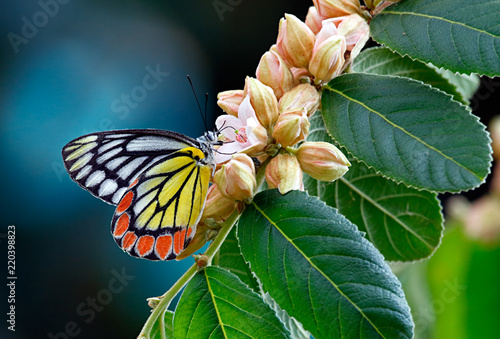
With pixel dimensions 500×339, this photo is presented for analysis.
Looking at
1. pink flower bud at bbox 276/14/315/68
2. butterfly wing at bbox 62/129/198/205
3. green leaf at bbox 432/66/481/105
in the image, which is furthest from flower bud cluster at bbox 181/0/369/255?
green leaf at bbox 432/66/481/105

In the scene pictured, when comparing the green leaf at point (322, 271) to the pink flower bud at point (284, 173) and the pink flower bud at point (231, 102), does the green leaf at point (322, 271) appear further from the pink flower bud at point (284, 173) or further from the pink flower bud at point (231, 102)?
the pink flower bud at point (231, 102)

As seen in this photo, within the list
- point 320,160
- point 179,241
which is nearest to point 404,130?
point 320,160

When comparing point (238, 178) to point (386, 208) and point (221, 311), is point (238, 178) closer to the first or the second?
point (221, 311)

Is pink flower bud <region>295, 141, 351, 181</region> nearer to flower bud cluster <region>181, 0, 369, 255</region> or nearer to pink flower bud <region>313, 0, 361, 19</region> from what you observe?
flower bud cluster <region>181, 0, 369, 255</region>

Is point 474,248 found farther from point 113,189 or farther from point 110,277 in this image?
point 110,277

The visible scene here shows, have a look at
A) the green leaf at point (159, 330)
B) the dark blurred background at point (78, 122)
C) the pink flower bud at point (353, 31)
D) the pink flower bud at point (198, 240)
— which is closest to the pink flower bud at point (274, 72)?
the pink flower bud at point (353, 31)

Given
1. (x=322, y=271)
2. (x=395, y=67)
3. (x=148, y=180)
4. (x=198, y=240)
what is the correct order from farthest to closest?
(x=395, y=67) → (x=148, y=180) → (x=198, y=240) → (x=322, y=271)
